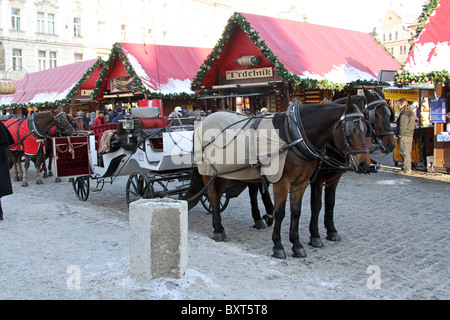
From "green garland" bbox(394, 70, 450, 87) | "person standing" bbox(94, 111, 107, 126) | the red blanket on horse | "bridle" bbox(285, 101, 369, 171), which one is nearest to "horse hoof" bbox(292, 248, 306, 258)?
"bridle" bbox(285, 101, 369, 171)

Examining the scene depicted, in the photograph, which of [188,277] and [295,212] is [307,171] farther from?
[188,277]

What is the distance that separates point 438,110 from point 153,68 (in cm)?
1016

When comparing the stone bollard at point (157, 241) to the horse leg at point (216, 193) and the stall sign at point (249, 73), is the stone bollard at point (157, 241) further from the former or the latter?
the stall sign at point (249, 73)

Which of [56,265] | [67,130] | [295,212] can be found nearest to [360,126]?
[295,212]

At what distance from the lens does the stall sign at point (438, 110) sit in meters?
11.2

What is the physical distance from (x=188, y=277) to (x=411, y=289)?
2.23m

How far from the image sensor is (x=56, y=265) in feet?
16.4

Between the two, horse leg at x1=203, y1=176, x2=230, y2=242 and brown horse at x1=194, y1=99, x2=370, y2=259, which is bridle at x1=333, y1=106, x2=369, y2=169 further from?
horse leg at x1=203, y1=176, x2=230, y2=242

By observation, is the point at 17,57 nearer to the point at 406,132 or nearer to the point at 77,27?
the point at 77,27

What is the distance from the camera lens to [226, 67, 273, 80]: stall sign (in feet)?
43.0

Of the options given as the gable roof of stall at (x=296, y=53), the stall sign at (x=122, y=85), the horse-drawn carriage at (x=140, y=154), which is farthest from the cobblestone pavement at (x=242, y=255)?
the stall sign at (x=122, y=85)

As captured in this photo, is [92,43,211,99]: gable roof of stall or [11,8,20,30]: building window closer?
[92,43,211,99]: gable roof of stall

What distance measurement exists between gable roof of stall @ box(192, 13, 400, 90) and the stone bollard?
8.00 m

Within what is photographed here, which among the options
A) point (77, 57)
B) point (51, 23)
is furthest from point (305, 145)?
point (77, 57)
